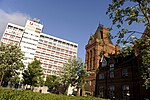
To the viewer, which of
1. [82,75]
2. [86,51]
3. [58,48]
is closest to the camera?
[82,75]

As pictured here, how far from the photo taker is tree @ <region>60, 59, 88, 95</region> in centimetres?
3650

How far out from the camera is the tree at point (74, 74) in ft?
120

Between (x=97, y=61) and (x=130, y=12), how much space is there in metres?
36.2

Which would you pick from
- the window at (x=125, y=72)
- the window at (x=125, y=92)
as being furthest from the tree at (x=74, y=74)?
the window at (x=125, y=92)

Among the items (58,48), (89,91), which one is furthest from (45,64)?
(89,91)

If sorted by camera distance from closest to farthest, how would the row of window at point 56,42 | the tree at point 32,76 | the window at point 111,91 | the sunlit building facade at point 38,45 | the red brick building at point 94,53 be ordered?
1. the window at point 111,91
2. the tree at point 32,76
3. the red brick building at point 94,53
4. the sunlit building facade at point 38,45
5. the row of window at point 56,42

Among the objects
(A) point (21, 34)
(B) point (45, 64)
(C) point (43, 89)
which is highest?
(A) point (21, 34)

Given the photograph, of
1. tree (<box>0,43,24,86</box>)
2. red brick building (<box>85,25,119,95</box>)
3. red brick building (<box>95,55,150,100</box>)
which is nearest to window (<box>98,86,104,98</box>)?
red brick building (<box>95,55,150,100</box>)

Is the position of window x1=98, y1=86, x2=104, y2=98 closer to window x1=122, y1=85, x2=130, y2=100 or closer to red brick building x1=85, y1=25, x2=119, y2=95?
red brick building x1=85, y1=25, x2=119, y2=95

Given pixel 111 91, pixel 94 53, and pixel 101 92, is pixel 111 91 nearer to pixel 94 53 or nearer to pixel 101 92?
pixel 101 92

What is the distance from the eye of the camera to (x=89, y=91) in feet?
157

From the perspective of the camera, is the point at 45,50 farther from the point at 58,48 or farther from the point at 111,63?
the point at 111,63

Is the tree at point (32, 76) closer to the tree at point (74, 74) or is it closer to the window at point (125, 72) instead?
the tree at point (74, 74)

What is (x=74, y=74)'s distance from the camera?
120 ft
